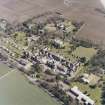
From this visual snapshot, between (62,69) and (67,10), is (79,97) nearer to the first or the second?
(62,69)

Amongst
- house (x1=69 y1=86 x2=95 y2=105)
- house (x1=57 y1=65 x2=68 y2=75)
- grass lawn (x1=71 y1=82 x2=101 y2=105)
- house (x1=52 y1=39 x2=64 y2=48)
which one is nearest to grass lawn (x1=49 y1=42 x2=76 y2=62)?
house (x1=52 y1=39 x2=64 y2=48)

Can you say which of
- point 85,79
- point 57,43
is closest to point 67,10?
point 57,43

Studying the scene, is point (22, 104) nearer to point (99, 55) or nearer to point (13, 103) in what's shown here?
point (13, 103)

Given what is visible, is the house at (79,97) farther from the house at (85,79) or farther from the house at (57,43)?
the house at (57,43)

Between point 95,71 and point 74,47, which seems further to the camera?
point 74,47

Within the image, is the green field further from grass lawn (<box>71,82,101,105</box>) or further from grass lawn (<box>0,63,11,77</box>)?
grass lawn (<box>71,82,101,105</box>)

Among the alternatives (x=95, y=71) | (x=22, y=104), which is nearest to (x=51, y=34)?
(x=95, y=71)

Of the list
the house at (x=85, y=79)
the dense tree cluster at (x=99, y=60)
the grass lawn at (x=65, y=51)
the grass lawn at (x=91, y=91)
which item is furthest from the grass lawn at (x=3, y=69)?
Result: the dense tree cluster at (x=99, y=60)
